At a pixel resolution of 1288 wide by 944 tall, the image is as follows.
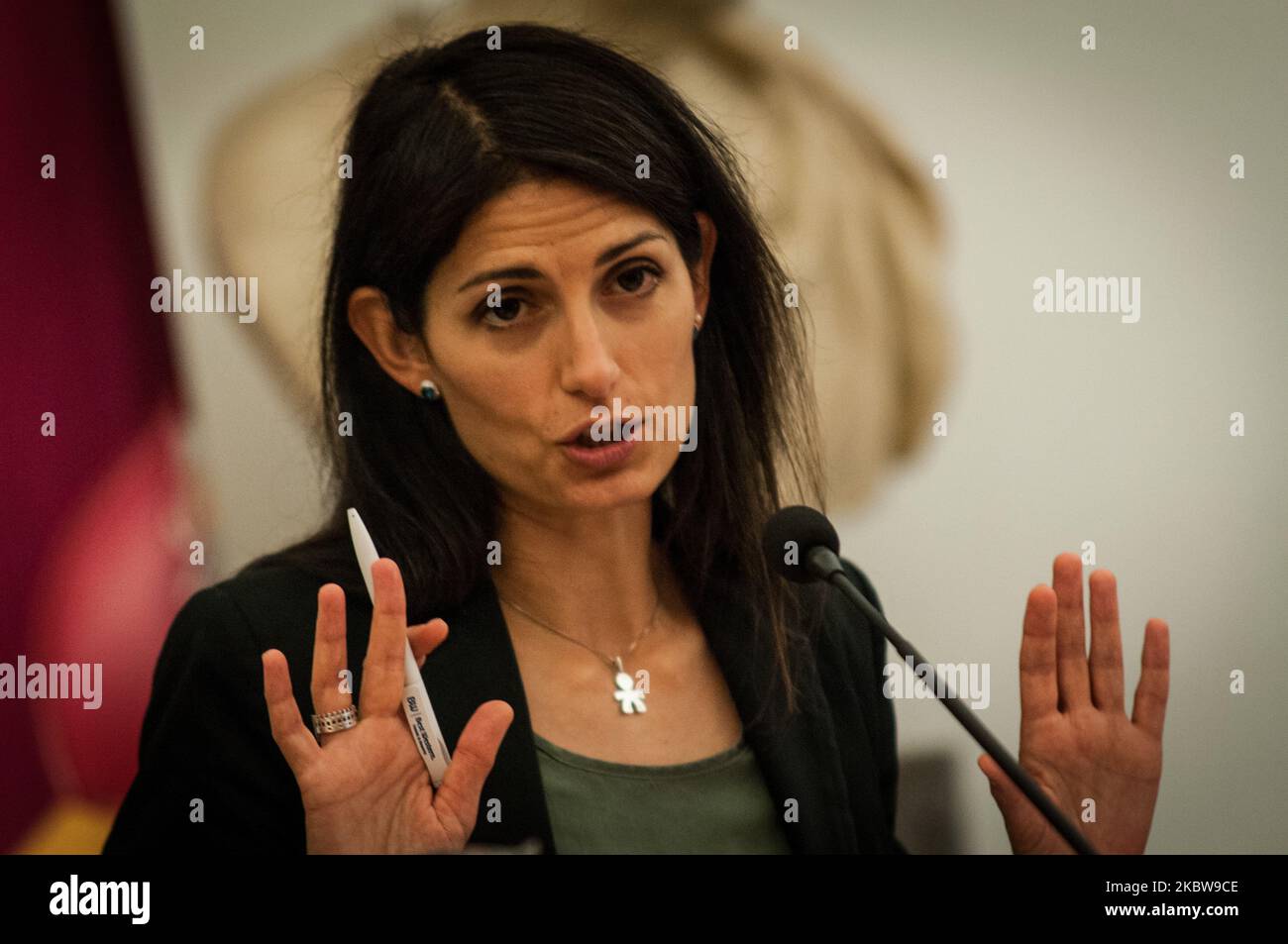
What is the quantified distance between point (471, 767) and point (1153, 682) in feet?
2.74

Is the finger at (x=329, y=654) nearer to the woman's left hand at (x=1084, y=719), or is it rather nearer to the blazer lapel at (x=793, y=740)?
the blazer lapel at (x=793, y=740)

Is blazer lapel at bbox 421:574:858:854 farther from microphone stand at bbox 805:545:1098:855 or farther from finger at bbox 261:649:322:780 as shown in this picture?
microphone stand at bbox 805:545:1098:855

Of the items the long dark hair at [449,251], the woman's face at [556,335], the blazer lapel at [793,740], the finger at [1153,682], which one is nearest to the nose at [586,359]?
the woman's face at [556,335]

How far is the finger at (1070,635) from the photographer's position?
5.17ft

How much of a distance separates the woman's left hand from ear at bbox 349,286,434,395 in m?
0.82

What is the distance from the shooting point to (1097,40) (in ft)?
7.08

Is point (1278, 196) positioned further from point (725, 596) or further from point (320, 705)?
point (320, 705)

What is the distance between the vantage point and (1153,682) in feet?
5.30

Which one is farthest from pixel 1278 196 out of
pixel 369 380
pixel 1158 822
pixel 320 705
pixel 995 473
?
pixel 320 705

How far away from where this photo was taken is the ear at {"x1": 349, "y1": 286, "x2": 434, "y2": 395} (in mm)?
1706

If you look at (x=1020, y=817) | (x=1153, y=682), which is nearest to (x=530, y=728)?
(x=1020, y=817)

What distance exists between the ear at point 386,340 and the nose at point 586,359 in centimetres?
20

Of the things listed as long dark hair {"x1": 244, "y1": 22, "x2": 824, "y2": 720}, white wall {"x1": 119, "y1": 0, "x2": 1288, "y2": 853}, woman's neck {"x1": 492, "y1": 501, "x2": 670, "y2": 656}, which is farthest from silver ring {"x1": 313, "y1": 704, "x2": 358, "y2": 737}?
white wall {"x1": 119, "y1": 0, "x2": 1288, "y2": 853}
